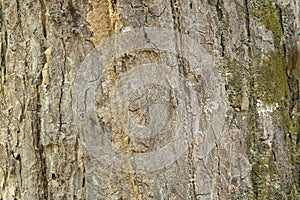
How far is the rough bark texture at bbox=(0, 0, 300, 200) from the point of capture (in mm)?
1305

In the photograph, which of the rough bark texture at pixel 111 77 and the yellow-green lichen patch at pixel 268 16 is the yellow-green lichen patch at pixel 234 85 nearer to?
the rough bark texture at pixel 111 77

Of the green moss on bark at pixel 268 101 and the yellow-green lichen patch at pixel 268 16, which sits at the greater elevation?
the yellow-green lichen patch at pixel 268 16

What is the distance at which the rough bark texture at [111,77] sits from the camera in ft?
4.28

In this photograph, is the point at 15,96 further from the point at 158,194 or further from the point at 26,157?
the point at 158,194

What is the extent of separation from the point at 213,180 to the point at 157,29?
40cm

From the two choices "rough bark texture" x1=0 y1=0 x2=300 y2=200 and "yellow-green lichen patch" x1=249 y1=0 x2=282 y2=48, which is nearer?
"rough bark texture" x1=0 y1=0 x2=300 y2=200

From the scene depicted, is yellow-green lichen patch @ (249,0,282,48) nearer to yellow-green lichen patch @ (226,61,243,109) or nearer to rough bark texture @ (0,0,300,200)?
rough bark texture @ (0,0,300,200)

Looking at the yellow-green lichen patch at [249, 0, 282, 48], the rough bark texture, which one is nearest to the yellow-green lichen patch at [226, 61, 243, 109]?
the rough bark texture

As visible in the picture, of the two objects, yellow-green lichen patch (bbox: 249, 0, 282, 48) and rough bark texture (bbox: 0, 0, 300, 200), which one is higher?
yellow-green lichen patch (bbox: 249, 0, 282, 48)

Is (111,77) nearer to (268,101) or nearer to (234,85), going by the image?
(234,85)

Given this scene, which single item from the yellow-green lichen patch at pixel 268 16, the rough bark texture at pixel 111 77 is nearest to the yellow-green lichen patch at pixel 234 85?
the rough bark texture at pixel 111 77

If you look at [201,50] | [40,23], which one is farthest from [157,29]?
[40,23]

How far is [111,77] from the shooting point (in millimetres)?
1312

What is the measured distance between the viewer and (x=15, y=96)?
140 centimetres
